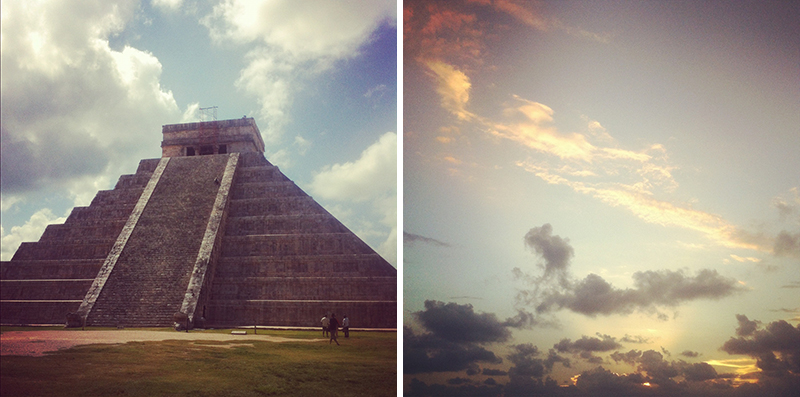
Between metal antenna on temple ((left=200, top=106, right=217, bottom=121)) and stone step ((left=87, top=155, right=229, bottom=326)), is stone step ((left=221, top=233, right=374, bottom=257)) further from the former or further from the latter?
metal antenna on temple ((left=200, top=106, right=217, bottom=121))

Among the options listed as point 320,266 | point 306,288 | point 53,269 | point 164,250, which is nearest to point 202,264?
point 164,250

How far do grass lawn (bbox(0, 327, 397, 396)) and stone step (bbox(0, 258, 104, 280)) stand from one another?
5.77 metres

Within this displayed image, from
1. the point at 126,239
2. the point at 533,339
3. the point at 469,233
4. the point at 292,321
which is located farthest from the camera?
the point at 126,239

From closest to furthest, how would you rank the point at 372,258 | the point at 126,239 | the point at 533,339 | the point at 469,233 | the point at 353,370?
1. the point at 353,370
2. the point at 533,339
3. the point at 469,233
4. the point at 372,258
5. the point at 126,239

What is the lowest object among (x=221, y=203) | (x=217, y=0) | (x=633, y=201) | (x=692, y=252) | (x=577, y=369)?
(x=577, y=369)

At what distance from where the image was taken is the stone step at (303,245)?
Result: 35.4 feet

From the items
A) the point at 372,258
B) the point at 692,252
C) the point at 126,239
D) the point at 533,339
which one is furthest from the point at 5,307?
the point at 692,252

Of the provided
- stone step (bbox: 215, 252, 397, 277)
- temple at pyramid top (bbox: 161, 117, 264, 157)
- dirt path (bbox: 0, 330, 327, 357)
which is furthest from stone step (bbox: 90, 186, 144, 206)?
dirt path (bbox: 0, 330, 327, 357)

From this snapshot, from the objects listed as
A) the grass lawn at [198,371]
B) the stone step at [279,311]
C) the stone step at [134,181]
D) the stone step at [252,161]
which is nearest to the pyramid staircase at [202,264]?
the stone step at [279,311]

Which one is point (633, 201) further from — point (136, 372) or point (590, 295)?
point (136, 372)

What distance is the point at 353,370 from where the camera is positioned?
6.04 metres

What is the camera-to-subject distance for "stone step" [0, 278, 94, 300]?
33.8 feet

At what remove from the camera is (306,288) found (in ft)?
33.6

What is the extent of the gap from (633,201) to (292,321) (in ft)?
22.4
